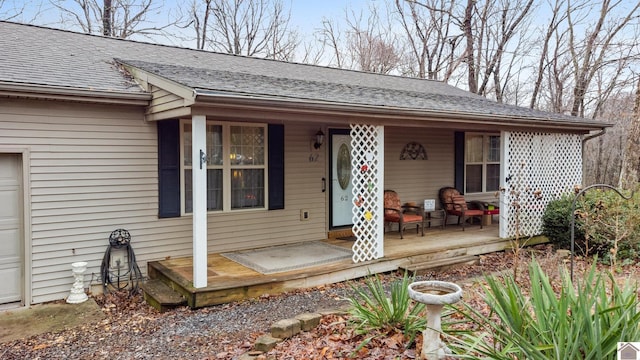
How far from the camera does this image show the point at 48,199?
5.44m

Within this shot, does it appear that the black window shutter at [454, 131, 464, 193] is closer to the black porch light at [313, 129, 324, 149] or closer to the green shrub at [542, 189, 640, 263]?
the green shrub at [542, 189, 640, 263]

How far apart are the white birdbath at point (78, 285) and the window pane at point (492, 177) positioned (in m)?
8.33

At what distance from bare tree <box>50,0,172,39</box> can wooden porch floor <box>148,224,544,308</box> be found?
39.5 feet

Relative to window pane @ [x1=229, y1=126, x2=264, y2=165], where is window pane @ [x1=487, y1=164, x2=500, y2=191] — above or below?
below

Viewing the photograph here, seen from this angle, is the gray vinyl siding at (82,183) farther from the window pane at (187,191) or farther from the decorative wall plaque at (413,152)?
the decorative wall plaque at (413,152)

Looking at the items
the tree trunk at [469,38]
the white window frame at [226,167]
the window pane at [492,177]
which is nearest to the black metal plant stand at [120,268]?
the white window frame at [226,167]

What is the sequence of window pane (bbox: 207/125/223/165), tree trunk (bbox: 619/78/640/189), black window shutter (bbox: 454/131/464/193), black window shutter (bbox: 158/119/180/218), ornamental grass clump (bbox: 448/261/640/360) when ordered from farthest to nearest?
black window shutter (bbox: 454/131/464/193)
tree trunk (bbox: 619/78/640/189)
window pane (bbox: 207/125/223/165)
black window shutter (bbox: 158/119/180/218)
ornamental grass clump (bbox: 448/261/640/360)

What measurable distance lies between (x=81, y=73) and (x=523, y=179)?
7.53 meters

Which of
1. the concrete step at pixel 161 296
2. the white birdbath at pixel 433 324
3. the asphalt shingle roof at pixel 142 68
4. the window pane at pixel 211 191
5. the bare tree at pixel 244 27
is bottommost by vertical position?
the concrete step at pixel 161 296

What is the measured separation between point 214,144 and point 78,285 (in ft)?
8.58

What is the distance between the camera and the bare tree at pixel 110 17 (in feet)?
48.9

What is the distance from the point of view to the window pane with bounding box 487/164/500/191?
1014cm

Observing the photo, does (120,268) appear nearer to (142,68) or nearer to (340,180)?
(142,68)

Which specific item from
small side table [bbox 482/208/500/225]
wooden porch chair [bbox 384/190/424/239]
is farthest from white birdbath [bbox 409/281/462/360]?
small side table [bbox 482/208/500/225]
